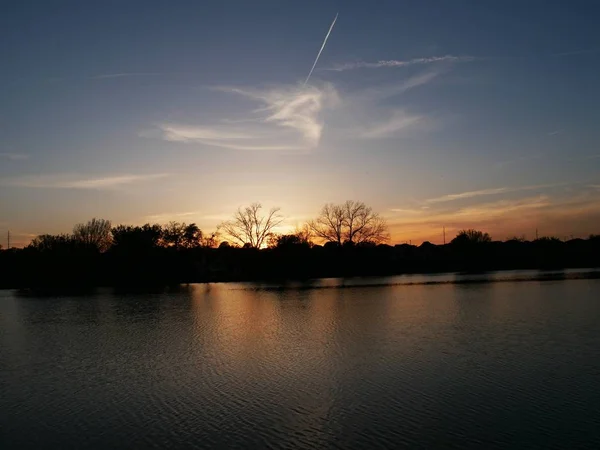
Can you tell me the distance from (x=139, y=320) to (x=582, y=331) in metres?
17.2

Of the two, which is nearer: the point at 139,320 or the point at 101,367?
the point at 101,367

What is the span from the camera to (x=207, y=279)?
64.0 meters

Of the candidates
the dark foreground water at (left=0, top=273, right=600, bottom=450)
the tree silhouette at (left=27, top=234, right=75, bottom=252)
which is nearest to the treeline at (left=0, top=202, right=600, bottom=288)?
the tree silhouette at (left=27, top=234, right=75, bottom=252)

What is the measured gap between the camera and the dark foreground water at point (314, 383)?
755 centimetres

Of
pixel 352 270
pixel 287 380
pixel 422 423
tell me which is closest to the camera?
pixel 422 423

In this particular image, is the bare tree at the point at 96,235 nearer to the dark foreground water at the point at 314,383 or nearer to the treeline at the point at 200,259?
the treeline at the point at 200,259

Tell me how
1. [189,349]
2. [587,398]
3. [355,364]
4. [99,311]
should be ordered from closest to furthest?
[587,398] → [355,364] → [189,349] → [99,311]

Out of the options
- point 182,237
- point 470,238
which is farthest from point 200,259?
point 470,238

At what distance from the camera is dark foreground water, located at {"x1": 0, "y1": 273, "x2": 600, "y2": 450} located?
7.55m

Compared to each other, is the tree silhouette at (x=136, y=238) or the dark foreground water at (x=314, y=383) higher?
the tree silhouette at (x=136, y=238)

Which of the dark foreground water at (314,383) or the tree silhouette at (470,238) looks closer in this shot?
the dark foreground water at (314,383)

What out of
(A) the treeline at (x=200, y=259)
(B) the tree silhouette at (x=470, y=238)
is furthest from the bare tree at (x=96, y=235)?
(B) the tree silhouette at (x=470, y=238)

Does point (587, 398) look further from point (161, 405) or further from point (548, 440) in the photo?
point (161, 405)

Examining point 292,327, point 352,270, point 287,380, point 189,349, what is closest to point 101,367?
A: point 189,349
